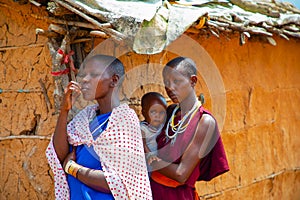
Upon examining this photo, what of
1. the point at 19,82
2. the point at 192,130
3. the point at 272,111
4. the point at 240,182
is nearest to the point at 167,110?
the point at 192,130

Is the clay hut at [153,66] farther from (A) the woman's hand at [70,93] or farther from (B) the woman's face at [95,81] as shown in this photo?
(A) the woman's hand at [70,93]

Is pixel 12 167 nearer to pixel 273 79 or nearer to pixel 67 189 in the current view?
pixel 67 189

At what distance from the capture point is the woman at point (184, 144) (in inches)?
151

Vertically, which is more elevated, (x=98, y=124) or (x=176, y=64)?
(x=176, y=64)

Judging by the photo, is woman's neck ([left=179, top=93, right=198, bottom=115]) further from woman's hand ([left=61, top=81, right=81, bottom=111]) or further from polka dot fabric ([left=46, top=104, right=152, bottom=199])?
woman's hand ([left=61, top=81, right=81, bottom=111])

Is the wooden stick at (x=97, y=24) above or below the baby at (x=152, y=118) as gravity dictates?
above

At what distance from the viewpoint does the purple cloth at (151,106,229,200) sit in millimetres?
3909

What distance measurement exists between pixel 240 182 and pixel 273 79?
143 centimetres

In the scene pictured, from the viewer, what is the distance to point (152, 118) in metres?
4.08

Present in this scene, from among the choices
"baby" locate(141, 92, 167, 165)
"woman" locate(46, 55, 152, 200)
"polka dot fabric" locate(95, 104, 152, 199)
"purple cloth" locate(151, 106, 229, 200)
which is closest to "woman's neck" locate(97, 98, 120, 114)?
"woman" locate(46, 55, 152, 200)

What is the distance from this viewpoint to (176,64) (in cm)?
398

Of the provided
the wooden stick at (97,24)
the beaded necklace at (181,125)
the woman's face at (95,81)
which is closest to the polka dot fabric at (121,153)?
the woman's face at (95,81)

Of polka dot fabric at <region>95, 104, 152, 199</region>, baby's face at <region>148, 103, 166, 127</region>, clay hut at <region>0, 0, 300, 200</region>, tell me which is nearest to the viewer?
polka dot fabric at <region>95, 104, 152, 199</region>

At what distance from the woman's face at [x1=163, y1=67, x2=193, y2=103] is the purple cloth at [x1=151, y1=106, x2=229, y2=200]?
0.17m
